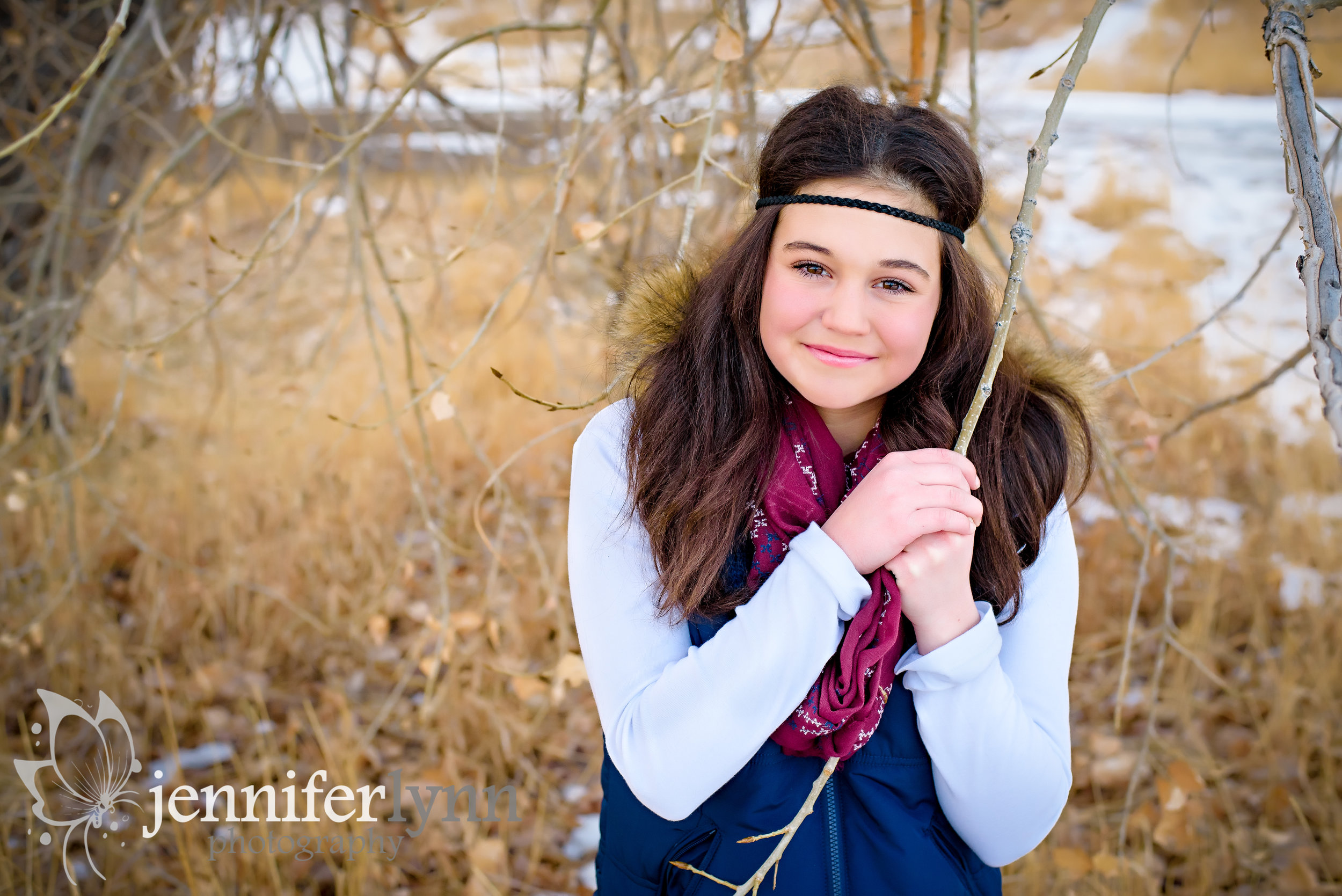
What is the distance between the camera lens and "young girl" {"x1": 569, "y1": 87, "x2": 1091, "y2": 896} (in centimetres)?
104

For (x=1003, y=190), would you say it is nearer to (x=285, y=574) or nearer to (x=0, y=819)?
(x=285, y=574)

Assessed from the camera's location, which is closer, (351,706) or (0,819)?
(0,819)

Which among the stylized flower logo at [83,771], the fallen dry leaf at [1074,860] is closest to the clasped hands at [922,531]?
the fallen dry leaf at [1074,860]

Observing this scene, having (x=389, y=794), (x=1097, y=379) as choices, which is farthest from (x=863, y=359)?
(x=389, y=794)

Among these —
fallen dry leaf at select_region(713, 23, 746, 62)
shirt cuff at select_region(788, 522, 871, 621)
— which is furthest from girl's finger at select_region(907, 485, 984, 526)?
fallen dry leaf at select_region(713, 23, 746, 62)

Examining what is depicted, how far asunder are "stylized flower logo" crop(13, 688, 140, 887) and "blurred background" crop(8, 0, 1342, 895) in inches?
2.3

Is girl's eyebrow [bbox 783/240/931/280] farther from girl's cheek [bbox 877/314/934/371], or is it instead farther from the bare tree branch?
the bare tree branch

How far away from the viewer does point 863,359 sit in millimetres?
1146

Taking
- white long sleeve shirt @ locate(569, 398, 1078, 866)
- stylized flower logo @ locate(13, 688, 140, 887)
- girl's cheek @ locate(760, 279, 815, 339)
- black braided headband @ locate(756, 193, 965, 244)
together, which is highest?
black braided headband @ locate(756, 193, 965, 244)

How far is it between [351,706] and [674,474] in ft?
6.95

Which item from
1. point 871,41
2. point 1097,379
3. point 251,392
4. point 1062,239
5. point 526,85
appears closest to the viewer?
point 1097,379

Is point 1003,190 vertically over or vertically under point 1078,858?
over

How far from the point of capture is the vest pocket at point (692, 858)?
116 centimetres

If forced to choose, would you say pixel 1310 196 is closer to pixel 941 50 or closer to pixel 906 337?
pixel 906 337
